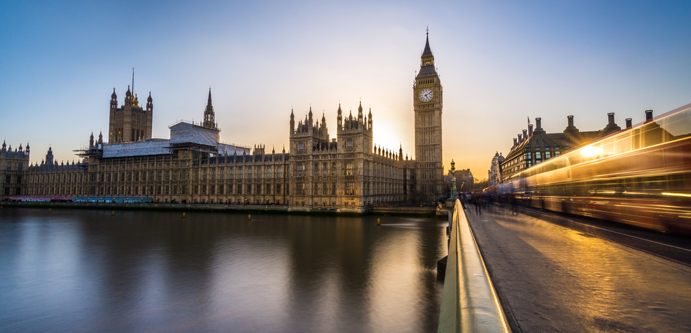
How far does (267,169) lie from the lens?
72938 millimetres

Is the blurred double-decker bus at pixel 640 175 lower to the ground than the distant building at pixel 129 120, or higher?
lower

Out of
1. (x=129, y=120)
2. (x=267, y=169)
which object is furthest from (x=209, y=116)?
(x=267, y=169)

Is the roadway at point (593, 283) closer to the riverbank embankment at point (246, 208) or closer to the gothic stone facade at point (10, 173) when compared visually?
the riverbank embankment at point (246, 208)

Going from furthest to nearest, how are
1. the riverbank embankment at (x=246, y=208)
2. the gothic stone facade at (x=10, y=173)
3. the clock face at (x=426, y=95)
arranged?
the gothic stone facade at (x=10, y=173) < the clock face at (x=426, y=95) < the riverbank embankment at (x=246, y=208)

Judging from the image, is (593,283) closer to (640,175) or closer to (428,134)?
(640,175)

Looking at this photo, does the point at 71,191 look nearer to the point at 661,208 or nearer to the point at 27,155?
the point at 27,155

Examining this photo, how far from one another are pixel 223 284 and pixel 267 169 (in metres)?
54.3

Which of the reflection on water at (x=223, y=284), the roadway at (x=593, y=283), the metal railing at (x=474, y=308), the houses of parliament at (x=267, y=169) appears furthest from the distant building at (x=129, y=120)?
the metal railing at (x=474, y=308)

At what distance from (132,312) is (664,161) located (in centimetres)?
2369

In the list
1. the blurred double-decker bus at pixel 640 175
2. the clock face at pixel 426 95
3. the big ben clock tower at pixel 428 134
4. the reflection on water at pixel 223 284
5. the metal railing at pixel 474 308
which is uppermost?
the clock face at pixel 426 95

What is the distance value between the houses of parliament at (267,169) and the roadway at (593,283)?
48.8 m

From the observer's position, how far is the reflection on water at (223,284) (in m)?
15.0

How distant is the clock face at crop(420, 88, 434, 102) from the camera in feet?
284

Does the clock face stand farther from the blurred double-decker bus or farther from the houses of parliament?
the blurred double-decker bus
